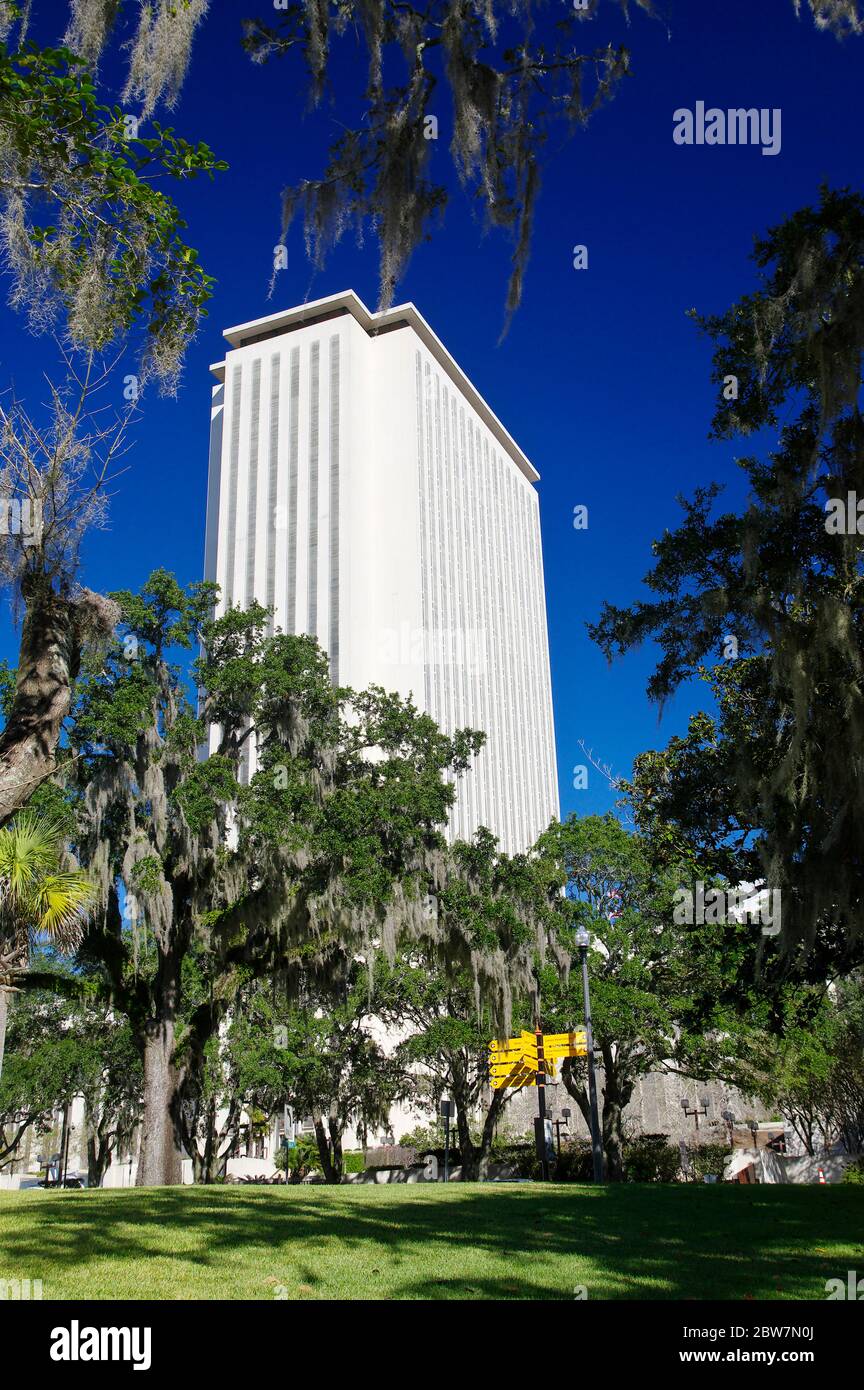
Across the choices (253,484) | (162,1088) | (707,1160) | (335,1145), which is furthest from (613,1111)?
(253,484)

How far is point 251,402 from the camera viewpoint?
9325 cm

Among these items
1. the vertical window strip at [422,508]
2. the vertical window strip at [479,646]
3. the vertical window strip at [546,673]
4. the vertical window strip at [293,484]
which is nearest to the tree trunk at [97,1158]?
the vertical window strip at [422,508]

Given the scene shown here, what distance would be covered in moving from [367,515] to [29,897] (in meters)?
82.5

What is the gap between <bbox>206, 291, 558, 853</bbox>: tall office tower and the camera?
8731 centimetres

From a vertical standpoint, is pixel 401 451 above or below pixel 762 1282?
above

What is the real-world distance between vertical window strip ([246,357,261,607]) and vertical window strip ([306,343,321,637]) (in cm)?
526

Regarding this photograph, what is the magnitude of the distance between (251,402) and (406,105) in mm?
91574

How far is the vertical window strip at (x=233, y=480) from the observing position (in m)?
90.2

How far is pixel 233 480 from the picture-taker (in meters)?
92.4

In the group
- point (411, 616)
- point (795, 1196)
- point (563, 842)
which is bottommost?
point (795, 1196)

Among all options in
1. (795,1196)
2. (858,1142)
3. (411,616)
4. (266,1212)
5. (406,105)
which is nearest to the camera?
(406,105)
